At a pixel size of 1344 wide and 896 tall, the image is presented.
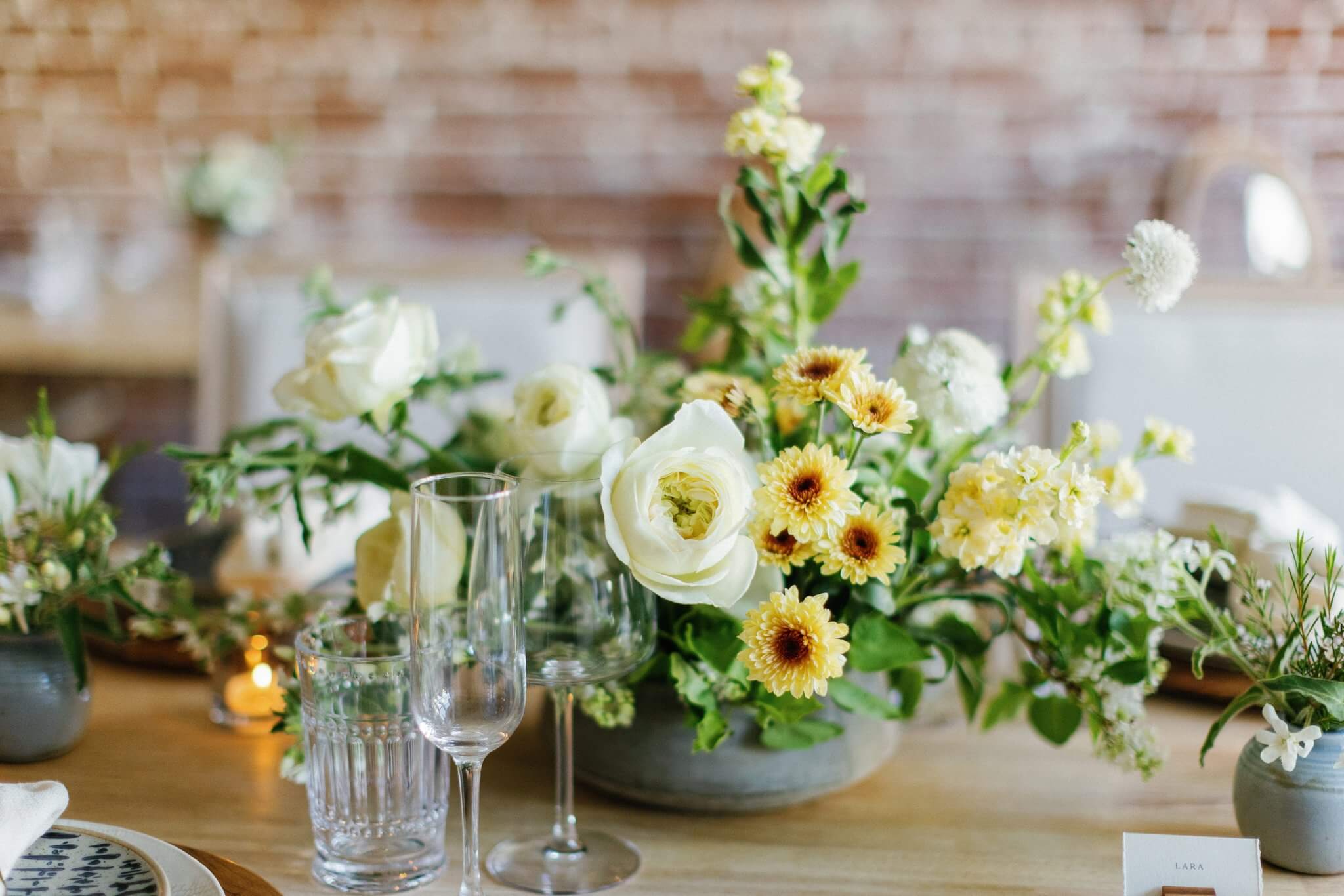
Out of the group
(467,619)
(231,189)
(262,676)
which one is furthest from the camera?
(231,189)

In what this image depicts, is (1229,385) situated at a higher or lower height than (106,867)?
higher

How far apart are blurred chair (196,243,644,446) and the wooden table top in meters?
0.80

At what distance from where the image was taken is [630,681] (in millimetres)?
846

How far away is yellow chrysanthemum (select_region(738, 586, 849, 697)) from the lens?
0.70 metres

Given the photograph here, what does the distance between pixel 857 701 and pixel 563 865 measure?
0.76ft

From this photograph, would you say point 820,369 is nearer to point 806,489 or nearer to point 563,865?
point 806,489

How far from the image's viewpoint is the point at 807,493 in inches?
28.3

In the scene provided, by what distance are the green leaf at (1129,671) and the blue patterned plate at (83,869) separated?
2.05ft

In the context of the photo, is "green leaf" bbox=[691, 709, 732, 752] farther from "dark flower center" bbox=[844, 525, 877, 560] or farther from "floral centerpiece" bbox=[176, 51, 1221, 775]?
"dark flower center" bbox=[844, 525, 877, 560]

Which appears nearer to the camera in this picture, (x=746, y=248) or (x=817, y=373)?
(x=817, y=373)

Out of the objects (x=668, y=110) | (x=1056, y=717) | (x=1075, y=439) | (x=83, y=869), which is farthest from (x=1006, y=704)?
(x=668, y=110)

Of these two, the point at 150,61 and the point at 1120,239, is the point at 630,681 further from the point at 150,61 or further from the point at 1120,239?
the point at 150,61

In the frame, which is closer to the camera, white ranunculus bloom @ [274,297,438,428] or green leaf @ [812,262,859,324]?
white ranunculus bloom @ [274,297,438,428]

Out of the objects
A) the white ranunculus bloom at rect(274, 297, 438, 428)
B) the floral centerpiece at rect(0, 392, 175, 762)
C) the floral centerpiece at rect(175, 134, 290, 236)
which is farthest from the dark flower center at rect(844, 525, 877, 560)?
the floral centerpiece at rect(175, 134, 290, 236)
